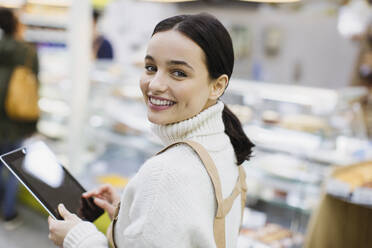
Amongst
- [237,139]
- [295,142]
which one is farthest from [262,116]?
[237,139]

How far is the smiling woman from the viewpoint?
1.00m

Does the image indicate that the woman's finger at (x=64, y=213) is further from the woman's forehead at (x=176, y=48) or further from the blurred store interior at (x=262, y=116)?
the woman's forehead at (x=176, y=48)

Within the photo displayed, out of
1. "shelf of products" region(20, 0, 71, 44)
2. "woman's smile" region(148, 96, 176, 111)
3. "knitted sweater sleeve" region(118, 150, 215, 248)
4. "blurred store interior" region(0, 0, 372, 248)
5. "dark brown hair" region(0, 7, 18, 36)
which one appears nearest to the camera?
"knitted sweater sleeve" region(118, 150, 215, 248)

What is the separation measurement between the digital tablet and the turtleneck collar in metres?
0.46

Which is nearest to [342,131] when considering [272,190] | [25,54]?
[272,190]

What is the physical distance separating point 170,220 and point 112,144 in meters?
3.44

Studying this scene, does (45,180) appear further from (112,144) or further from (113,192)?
(112,144)

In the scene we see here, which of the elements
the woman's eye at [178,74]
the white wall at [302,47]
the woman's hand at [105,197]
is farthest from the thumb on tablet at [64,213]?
the white wall at [302,47]

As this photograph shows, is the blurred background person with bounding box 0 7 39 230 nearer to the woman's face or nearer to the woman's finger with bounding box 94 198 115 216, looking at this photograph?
the woman's finger with bounding box 94 198 115 216

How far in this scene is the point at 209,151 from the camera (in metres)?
1.13

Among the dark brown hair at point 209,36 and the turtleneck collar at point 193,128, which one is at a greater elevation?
the dark brown hair at point 209,36

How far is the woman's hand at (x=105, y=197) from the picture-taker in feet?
4.72

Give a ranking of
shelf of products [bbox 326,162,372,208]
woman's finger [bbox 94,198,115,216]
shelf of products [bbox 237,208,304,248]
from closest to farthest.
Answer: woman's finger [bbox 94,198,115,216]
shelf of products [bbox 326,162,372,208]
shelf of products [bbox 237,208,304,248]

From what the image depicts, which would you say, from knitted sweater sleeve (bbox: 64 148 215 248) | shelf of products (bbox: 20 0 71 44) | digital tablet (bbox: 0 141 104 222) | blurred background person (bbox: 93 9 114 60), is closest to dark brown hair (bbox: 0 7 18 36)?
blurred background person (bbox: 93 9 114 60)
